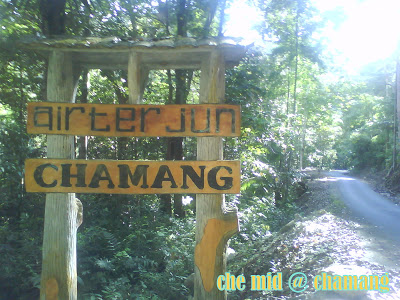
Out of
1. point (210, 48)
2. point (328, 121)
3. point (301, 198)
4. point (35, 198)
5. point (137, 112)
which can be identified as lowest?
point (301, 198)

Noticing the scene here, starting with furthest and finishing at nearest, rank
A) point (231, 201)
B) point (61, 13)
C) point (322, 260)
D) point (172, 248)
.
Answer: point (231, 201), point (172, 248), point (61, 13), point (322, 260)

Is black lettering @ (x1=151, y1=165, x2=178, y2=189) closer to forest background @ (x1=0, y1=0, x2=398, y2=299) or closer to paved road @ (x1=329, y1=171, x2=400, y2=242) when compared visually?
forest background @ (x1=0, y1=0, x2=398, y2=299)

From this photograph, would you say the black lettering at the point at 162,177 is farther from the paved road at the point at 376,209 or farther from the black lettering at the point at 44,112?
the paved road at the point at 376,209

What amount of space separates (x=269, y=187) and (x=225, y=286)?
36.9ft

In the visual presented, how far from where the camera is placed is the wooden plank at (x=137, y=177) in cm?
332

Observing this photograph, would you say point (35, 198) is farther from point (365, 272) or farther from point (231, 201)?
point (365, 272)

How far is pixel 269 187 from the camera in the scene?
1438cm

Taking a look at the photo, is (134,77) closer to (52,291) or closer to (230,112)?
(230,112)

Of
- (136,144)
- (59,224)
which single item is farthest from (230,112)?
(136,144)

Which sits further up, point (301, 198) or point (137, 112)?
point (137, 112)

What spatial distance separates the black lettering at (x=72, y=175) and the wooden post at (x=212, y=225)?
1.27 m

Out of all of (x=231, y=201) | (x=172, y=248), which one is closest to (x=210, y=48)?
(x=172, y=248)

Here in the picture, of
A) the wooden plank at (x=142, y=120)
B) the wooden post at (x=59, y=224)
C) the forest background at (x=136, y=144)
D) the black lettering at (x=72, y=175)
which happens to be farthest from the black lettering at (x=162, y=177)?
the forest background at (x=136, y=144)

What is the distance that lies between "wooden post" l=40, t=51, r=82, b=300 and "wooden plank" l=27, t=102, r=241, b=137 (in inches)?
8.7
